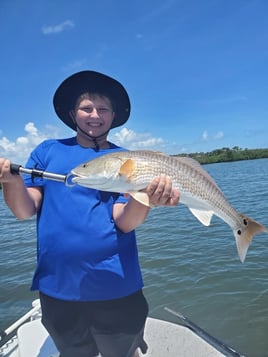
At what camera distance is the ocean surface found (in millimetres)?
6016

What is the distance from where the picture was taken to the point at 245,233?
297 centimetres

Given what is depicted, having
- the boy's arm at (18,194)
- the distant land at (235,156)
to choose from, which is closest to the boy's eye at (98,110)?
the boy's arm at (18,194)

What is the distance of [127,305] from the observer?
2480mm

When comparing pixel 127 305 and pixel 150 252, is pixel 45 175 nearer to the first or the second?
pixel 127 305

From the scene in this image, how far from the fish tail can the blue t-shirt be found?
1.01 metres

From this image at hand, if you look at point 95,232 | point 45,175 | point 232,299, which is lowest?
point 232,299

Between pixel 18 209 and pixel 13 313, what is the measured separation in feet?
18.1

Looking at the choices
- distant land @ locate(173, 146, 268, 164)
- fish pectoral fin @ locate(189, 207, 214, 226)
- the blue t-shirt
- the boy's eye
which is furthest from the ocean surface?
distant land @ locate(173, 146, 268, 164)

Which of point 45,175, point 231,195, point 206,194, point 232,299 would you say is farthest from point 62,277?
point 231,195

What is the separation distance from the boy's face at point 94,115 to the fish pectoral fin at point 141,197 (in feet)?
2.30

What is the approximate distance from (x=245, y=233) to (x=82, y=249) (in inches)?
59.4

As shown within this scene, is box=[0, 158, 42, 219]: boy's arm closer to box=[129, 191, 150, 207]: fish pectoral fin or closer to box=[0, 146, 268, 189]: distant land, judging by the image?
box=[129, 191, 150, 207]: fish pectoral fin

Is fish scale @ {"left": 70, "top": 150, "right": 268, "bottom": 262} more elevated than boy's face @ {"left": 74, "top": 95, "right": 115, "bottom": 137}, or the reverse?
boy's face @ {"left": 74, "top": 95, "right": 115, "bottom": 137}

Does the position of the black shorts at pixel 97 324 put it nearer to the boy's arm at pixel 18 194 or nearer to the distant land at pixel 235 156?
the boy's arm at pixel 18 194
